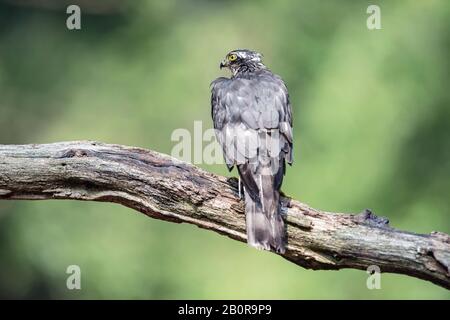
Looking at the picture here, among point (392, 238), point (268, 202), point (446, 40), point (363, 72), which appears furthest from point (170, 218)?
point (446, 40)

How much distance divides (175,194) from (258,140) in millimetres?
755

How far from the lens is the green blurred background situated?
36.3 feet

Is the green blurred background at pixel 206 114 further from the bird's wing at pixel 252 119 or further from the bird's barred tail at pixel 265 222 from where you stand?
the bird's barred tail at pixel 265 222

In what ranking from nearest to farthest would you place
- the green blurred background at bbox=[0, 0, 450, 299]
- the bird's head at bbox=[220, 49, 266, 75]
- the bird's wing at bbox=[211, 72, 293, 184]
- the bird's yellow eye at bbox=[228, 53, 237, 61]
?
the bird's wing at bbox=[211, 72, 293, 184], the bird's head at bbox=[220, 49, 266, 75], the bird's yellow eye at bbox=[228, 53, 237, 61], the green blurred background at bbox=[0, 0, 450, 299]

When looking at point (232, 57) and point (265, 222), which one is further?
point (232, 57)

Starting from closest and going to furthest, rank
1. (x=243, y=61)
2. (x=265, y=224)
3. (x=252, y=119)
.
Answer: (x=265, y=224)
(x=252, y=119)
(x=243, y=61)

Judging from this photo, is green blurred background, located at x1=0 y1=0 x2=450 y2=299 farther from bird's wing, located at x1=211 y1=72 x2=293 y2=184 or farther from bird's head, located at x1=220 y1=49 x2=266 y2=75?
bird's wing, located at x1=211 y1=72 x2=293 y2=184

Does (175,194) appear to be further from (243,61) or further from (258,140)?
(243,61)

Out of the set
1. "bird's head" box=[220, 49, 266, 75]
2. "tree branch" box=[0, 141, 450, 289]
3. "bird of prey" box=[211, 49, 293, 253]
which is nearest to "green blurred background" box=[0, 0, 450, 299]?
"bird's head" box=[220, 49, 266, 75]

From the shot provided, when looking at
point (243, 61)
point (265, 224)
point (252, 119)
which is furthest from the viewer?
point (243, 61)

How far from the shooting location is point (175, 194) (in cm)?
584

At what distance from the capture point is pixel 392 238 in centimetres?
551

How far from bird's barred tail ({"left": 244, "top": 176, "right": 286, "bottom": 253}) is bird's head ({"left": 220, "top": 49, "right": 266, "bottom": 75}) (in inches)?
73.7

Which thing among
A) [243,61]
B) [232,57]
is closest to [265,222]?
[243,61]
